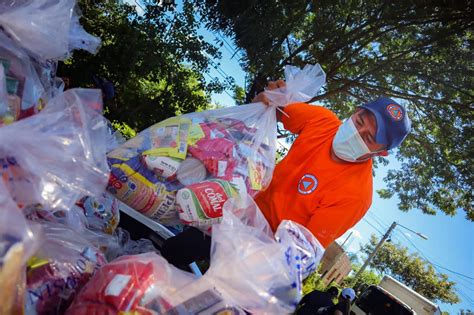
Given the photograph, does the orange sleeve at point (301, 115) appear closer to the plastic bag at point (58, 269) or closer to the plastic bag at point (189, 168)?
the plastic bag at point (189, 168)

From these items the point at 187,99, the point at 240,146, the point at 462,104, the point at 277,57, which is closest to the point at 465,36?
the point at 462,104

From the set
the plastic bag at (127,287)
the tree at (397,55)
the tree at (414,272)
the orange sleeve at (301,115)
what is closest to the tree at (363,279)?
the tree at (414,272)

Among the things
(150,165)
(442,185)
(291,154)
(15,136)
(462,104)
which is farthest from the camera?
(442,185)

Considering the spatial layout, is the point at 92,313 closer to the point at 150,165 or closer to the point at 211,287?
the point at 211,287

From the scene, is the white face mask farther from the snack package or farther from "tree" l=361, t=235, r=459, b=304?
"tree" l=361, t=235, r=459, b=304

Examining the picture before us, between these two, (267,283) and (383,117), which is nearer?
(267,283)

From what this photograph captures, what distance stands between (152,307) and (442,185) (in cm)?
828

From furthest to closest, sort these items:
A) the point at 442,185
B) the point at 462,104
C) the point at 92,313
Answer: the point at 442,185 < the point at 462,104 < the point at 92,313

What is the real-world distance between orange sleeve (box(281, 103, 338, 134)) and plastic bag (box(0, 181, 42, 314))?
5.23ft

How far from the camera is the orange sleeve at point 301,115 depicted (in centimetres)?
213

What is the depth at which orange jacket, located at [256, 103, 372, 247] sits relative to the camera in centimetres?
170

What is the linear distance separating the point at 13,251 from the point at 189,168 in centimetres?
101

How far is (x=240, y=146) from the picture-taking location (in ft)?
6.07

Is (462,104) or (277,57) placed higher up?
(462,104)
